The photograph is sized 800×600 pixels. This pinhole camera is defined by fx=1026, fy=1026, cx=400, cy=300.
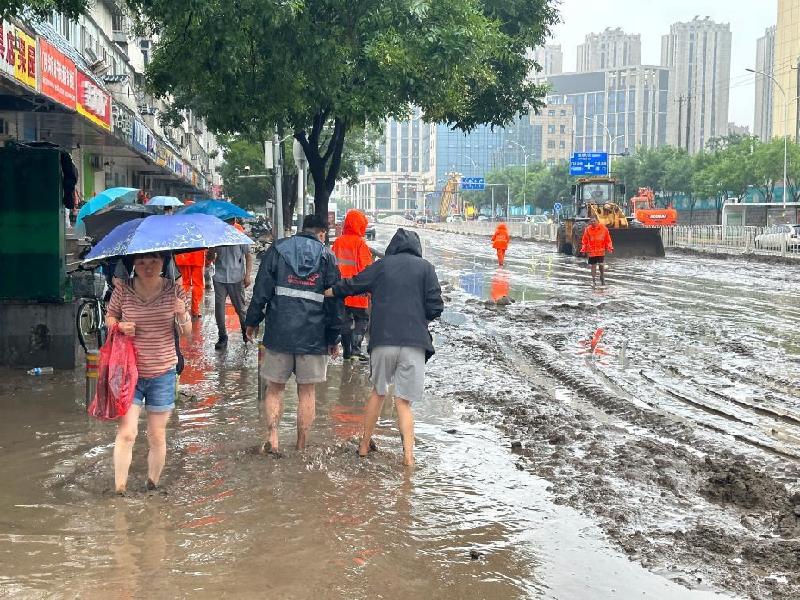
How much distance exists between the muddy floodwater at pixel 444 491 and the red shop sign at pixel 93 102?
6.66 meters

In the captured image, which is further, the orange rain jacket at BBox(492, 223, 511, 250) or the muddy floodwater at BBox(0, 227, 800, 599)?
the orange rain jacket at BBox(492, 223, 511, 250)

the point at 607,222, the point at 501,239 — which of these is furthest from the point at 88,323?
the point at 607,222

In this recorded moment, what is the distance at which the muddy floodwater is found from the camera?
5.19 metres

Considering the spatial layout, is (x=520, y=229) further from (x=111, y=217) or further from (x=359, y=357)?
(x=359, y=357)

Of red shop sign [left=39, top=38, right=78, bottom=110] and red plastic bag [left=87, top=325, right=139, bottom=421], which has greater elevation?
red shop sign [left=39, top=38, right=78, bottom=110]

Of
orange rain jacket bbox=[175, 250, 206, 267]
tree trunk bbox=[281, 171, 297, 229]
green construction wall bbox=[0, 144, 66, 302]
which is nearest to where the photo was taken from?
green construction wall bbox=[0, 144, 66, 302]

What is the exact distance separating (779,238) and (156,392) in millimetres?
38931

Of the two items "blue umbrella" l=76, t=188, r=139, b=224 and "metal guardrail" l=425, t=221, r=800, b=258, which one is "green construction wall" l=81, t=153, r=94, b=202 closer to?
"blue umbrella" l=76, t=188, r=139, b=224

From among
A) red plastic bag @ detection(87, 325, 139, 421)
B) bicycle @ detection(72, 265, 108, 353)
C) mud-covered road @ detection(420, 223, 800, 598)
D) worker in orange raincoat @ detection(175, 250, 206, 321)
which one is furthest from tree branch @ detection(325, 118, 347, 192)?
red plastic bag @ detection(87, 325, 139, 421)

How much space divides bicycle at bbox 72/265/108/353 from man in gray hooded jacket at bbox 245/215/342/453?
14.1ft

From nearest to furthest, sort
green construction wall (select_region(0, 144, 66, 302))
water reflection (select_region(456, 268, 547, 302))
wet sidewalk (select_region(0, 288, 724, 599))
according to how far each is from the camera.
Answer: wet sidewalk (select_region(0, 288, 724, 599)) → green construction wall (select_region(0, 144, 66, 302)) → water reflection (select_region(456, 268, 547, 302))

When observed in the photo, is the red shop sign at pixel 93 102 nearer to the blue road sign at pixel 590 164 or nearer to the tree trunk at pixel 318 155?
the tree trunk at pixel 318 155

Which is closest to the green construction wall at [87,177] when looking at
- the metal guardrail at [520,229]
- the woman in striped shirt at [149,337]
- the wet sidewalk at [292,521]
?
the wet sidewalk at [292,521]

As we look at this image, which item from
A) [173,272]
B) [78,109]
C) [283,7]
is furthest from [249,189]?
[173,272]
